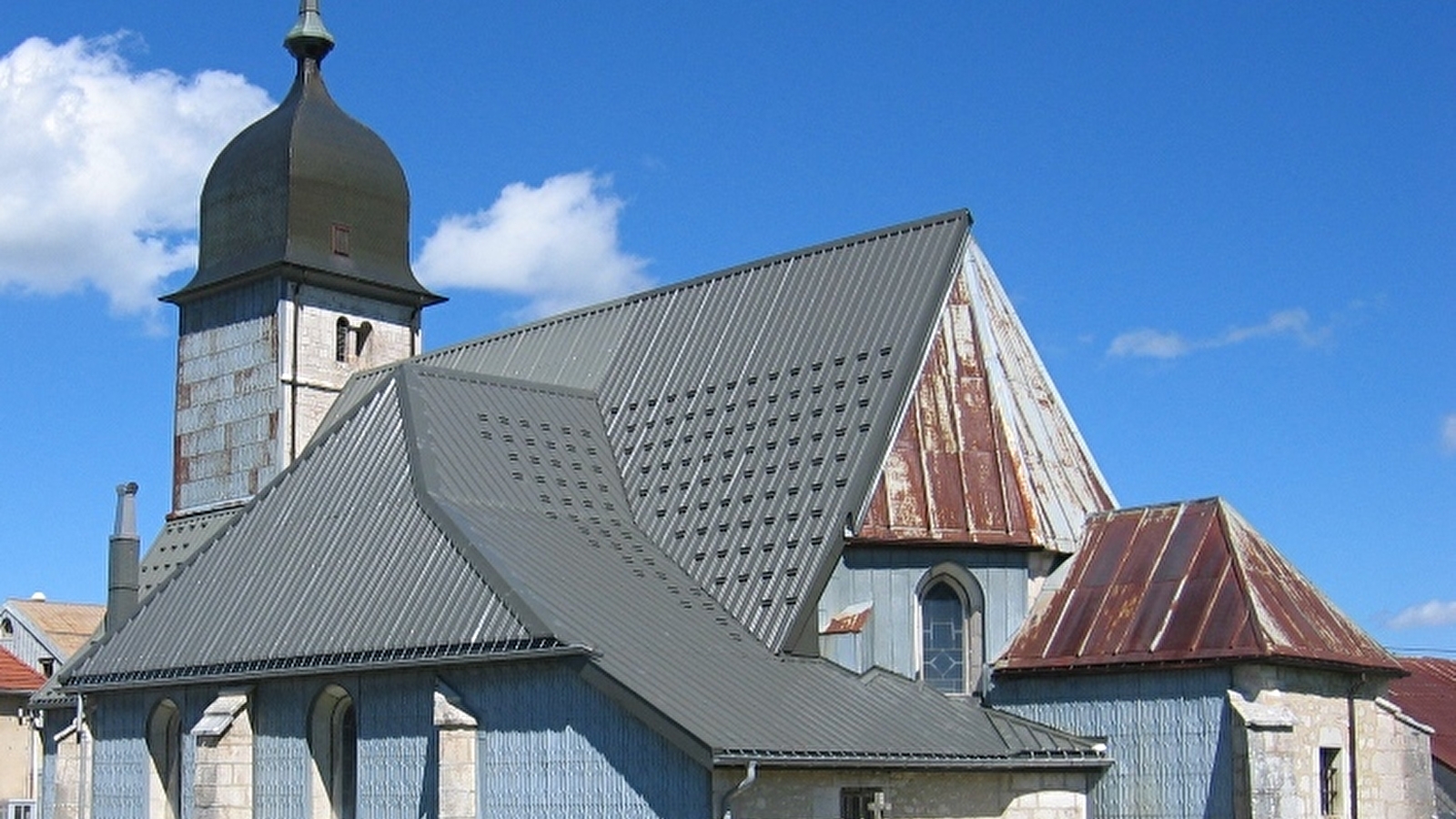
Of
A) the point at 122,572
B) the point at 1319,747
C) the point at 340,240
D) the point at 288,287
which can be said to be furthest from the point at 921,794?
the point at 340,240

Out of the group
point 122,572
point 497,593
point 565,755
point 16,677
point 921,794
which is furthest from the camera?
point 16,677

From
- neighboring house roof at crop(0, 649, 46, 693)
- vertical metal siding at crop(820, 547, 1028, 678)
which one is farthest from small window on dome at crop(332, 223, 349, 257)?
vertical metal siding at crop(820, 547, 1028, 678)

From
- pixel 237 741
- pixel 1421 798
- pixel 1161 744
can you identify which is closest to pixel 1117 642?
pixel 1161 744

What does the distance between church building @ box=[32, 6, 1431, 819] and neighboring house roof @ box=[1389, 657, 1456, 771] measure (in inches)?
648

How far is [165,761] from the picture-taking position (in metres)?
30.3

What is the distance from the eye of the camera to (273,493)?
31469 millimetres

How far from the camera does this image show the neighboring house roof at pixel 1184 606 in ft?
83.7

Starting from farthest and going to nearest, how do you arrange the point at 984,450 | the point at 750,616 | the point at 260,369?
the point at 260,369
the point at 984,450
the point at 750,616

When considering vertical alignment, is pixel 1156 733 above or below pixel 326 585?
below

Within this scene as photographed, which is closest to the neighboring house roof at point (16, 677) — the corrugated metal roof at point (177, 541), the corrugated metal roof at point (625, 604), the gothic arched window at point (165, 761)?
the corrugated metal roof at point (177, 541)

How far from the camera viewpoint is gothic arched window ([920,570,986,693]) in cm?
2773

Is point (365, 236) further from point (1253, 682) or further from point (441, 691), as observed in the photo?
point (1253, 682)

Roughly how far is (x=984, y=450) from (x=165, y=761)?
1285 cm

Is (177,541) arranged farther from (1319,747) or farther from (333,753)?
(1319,747)
